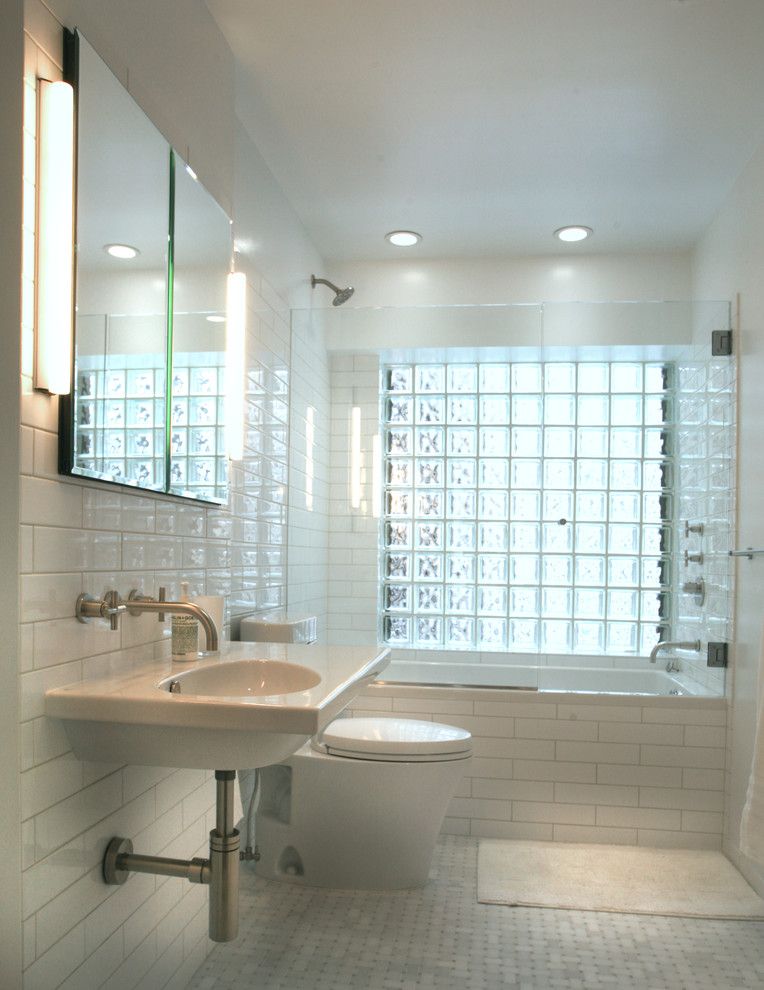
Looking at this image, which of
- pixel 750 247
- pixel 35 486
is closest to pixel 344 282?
pixel 750 247

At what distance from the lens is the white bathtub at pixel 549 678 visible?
3.54 metres

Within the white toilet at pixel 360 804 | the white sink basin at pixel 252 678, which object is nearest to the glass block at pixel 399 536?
the white toilet at pixel 360 804

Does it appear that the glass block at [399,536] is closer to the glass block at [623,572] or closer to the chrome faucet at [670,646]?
the glass block at [623,572]

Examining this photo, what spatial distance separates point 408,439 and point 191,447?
1.59 meters

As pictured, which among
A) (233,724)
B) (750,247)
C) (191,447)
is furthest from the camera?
(750,247)

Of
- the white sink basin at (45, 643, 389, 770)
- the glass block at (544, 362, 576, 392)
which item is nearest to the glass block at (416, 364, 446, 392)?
the glass block at (544, 362, 576, 392)

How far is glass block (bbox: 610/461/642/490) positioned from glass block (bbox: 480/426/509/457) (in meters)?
0.46

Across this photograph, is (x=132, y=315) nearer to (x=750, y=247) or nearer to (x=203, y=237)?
(x=203, y=237)

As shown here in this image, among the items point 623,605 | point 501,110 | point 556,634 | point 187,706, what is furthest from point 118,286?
point 623,605

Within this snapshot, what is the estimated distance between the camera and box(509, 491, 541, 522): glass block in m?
3.75

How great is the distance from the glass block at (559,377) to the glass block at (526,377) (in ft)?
0.11

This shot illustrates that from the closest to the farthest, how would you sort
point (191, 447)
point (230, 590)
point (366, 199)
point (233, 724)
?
point (233, 724) < point (191, 447) < point (230, 590) < point (366, 199)

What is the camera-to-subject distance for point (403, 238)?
3967 mm

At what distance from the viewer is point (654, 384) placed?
12.4 ft
